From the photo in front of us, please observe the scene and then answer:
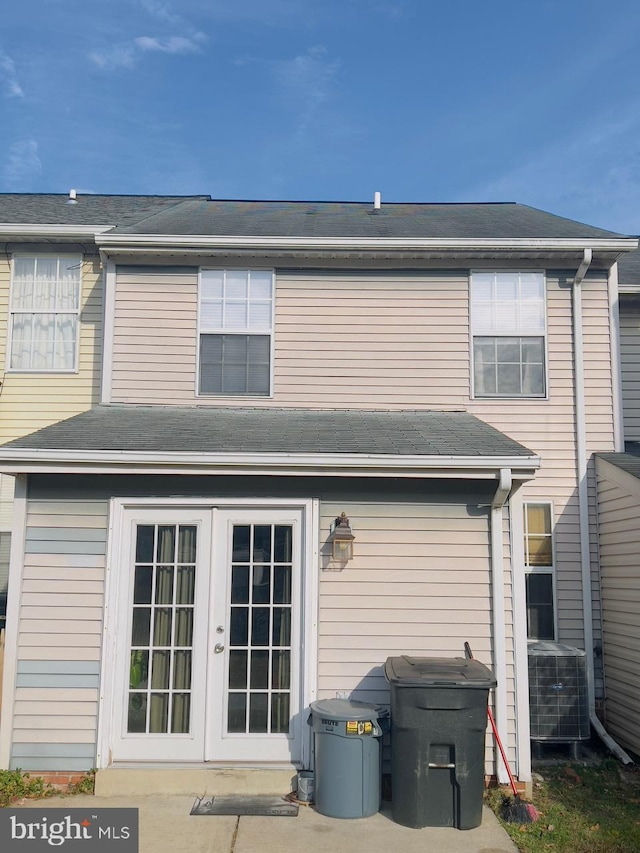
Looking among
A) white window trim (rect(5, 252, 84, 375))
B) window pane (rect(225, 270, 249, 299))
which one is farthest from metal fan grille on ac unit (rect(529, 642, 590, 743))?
white window trim (rect(5, 252, 84, 375))

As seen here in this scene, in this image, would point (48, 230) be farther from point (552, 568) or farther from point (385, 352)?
point (552, 568)

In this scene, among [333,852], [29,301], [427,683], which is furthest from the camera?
[29,301]

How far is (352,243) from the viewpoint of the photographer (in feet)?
27.6

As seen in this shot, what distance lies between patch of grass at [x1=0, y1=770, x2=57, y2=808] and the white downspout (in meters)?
5.22

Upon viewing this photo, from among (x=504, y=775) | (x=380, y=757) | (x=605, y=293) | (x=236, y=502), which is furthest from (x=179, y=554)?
(x=605, y=293)

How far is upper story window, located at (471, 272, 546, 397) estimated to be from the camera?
852cm

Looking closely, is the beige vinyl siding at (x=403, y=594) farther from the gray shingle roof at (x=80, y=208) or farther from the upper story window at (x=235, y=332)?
the gray shingle roof at (x=80, y=208)

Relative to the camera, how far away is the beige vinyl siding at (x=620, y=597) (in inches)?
287

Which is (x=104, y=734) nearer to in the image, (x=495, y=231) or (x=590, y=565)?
(x=590, y=565)

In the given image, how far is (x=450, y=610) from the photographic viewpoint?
629 centimetres

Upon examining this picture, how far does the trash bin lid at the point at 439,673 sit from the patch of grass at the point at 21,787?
9.26 ft

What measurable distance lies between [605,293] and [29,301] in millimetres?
7080

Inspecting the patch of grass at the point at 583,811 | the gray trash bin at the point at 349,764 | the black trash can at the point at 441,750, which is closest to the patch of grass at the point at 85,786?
the gray trash bin at the point at 349,764

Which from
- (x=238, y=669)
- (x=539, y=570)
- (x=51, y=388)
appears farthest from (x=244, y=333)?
(x=539, y=570)
